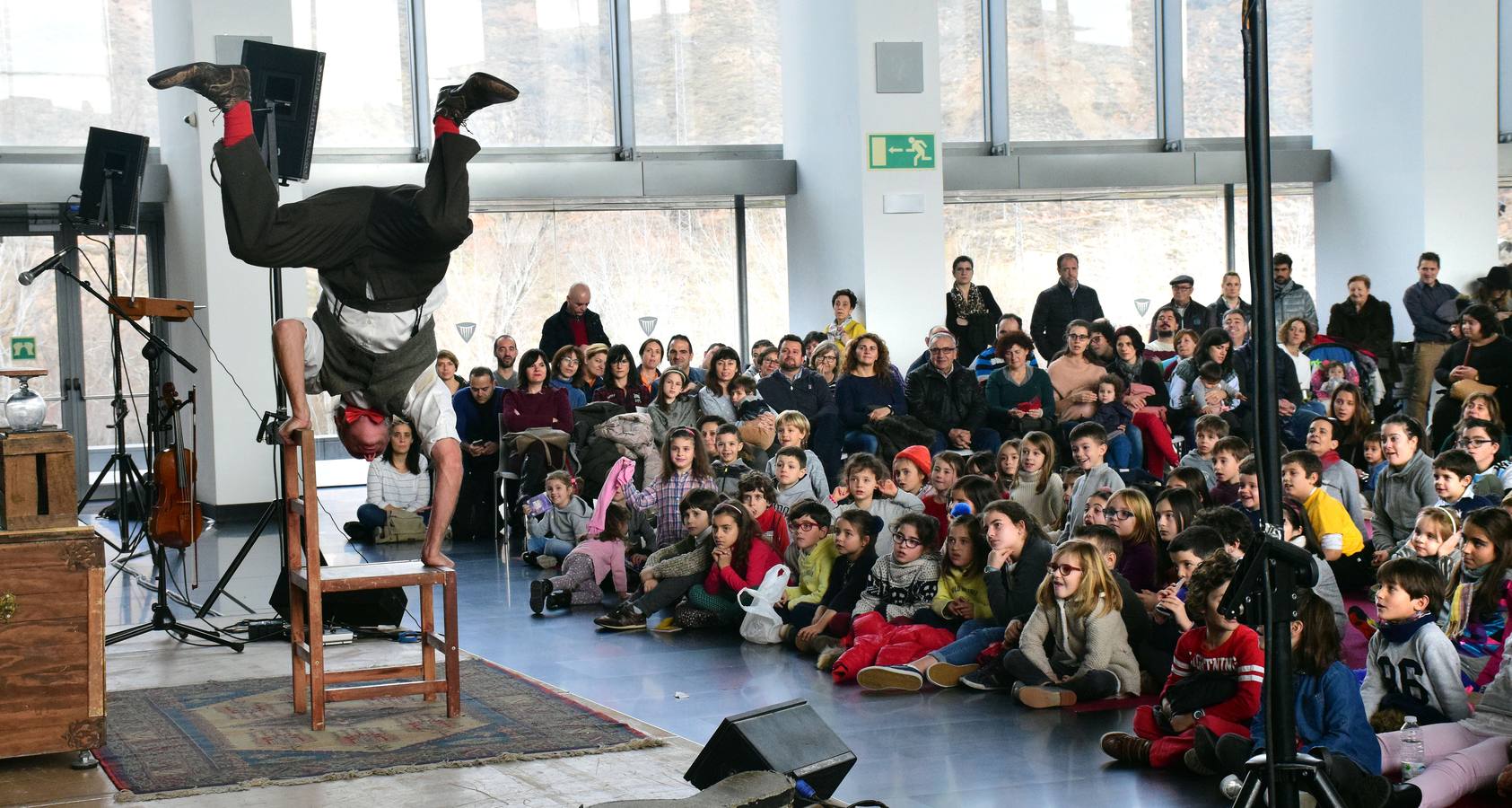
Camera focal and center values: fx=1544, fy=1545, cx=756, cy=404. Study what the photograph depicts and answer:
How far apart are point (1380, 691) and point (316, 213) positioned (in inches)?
130

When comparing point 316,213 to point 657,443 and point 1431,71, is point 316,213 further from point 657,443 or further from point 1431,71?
point 1431,71

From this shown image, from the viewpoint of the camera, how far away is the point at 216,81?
13.8 feet

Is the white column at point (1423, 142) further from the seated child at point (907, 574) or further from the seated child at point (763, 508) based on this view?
the seated child at point (907, 574)

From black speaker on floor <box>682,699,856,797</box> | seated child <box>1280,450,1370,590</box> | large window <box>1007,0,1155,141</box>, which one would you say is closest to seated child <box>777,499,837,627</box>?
seated child <box>1280,450,1370,590</box>

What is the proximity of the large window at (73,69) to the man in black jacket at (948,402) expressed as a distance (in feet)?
22.3

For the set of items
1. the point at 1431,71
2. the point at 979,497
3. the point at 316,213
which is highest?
the point at 1431,71

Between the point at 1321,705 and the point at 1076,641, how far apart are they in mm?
1256

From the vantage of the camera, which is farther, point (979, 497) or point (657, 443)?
point (657, 443)

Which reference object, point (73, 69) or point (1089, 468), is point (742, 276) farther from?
point (1089, 468)

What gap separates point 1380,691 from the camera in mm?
4371

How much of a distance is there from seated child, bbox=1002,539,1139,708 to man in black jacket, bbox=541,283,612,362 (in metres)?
6.69

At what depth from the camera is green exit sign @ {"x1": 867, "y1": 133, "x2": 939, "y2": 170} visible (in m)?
12.0

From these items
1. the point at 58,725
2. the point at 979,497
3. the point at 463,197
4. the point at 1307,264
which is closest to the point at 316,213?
the point at 463,197

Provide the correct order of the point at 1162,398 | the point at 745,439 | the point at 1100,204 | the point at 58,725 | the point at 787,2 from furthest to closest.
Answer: the point at 1100,204
the point at 787,2
the point at 1162,398
the point at 745,439
the point at 58,725
